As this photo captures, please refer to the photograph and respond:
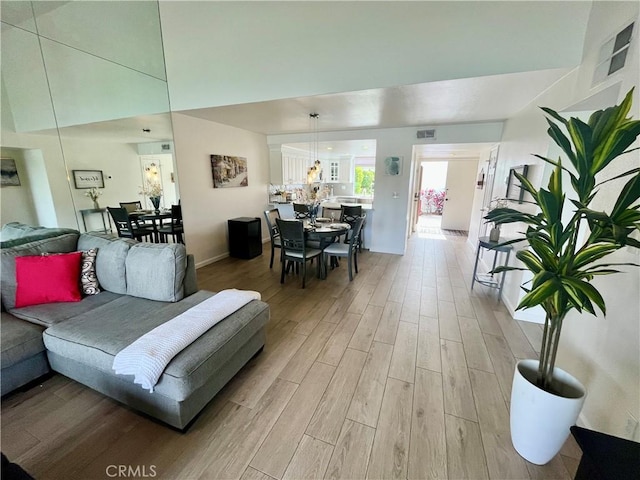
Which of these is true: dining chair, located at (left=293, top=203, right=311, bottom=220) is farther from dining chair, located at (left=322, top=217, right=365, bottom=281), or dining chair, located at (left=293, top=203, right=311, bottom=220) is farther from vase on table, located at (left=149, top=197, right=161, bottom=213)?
vase on table, located at (left=149, top=197, right=161, bottom=213)

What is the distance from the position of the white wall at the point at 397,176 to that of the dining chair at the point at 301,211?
1.43 m

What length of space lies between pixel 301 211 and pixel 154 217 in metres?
2.35

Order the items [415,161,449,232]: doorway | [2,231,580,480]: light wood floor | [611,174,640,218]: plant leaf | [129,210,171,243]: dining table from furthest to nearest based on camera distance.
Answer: [415,161,449,232]: doorway, [129,210,171,243]: dining table, [2,231,580,480]: light wood floor, [611,174,640,218]: plant leaf

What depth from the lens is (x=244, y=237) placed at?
15.7ft

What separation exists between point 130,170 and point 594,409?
489 cm

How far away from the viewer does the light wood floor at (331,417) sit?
4.60 ft

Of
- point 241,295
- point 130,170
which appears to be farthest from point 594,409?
point 130,170

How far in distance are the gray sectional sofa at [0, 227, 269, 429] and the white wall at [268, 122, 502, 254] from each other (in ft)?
12.2

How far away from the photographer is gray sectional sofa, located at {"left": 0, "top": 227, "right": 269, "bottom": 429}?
5.11 feet

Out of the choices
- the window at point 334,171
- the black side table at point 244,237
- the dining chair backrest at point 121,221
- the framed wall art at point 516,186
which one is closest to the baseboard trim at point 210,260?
the black side table at point 244,237

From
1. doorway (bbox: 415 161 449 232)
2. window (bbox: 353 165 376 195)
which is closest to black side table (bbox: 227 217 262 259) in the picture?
window (bbox: 353 165 376 195)

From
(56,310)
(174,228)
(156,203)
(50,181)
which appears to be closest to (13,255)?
(56,310)

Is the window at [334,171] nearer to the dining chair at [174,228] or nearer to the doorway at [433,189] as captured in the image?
the doorway at [433,189]

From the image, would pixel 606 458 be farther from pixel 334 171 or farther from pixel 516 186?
pixel 334 171
